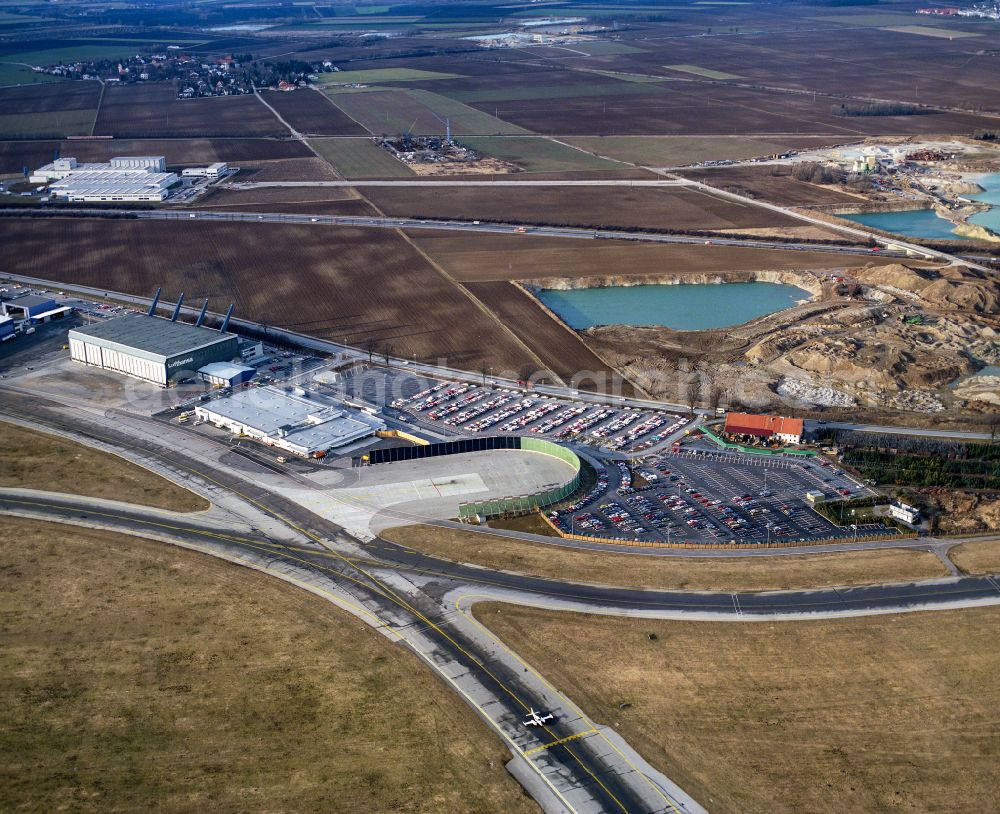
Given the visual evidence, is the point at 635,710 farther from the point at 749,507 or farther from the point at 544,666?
the point at 749,507

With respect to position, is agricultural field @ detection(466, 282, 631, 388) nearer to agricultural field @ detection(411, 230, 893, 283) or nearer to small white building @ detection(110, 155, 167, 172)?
agricultural field @ detection(411, 230, 893, 283)

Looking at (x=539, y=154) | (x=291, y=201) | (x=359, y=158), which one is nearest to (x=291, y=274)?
(x=291, y=201)

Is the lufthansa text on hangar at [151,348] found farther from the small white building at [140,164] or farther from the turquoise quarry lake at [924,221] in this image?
the turquoise quarry lake at [924,221]

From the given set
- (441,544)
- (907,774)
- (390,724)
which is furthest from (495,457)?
(907,774)

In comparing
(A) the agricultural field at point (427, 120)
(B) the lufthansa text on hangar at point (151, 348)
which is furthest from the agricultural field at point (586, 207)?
(B) the lufthansa text on hangar at point (151, 348)

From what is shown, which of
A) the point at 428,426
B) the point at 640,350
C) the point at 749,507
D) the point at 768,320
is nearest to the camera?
the point at 749,507

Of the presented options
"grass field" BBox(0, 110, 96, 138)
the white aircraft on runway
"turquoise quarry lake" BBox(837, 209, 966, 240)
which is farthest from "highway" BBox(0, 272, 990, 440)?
"grass field" BBox(0, 110, 96, 138)
